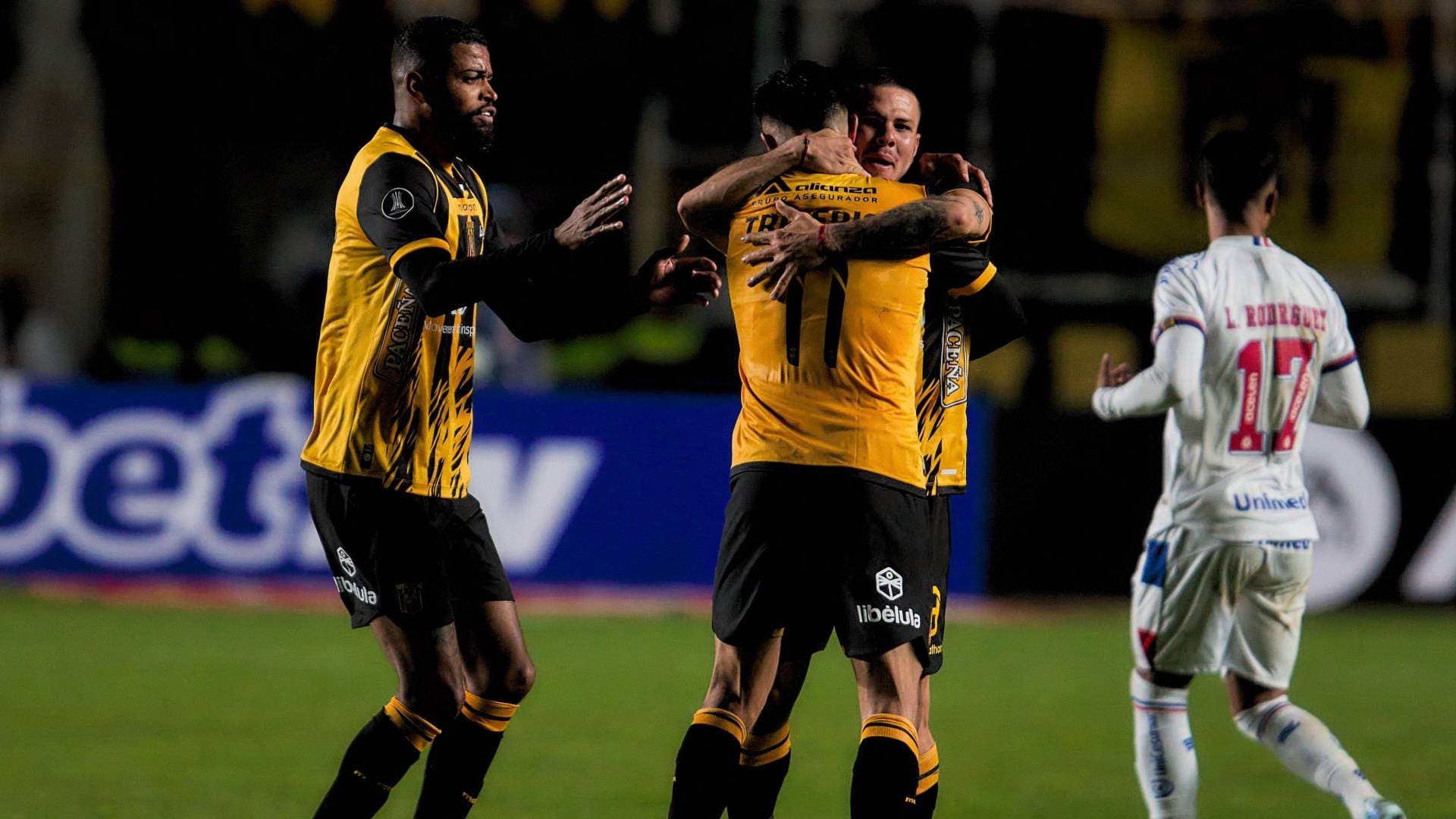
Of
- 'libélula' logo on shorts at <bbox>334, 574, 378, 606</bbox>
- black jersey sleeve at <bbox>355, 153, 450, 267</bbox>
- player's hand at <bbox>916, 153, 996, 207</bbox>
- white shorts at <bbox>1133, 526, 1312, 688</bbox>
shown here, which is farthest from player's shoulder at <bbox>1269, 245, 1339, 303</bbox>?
'libélula' logo on shorts at <bbox>334, 574, 378, 606</bbox>

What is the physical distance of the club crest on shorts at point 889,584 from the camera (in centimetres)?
462

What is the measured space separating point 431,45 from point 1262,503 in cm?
273

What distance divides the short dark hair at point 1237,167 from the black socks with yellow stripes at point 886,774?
1.93 metres

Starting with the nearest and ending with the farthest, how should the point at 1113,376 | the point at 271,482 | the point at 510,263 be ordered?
1. the point at 510,263
2. the point at 1113,376
3. the point at 271,482

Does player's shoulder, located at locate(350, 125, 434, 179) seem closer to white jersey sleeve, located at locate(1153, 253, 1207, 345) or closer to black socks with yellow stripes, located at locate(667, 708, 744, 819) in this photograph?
black socks with yellow stripes, located at locate(667, 708, 744, 819)

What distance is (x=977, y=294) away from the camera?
5273 millimetres

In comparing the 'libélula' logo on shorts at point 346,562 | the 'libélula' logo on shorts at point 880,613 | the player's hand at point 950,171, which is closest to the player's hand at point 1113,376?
the player's hand at point 950,171

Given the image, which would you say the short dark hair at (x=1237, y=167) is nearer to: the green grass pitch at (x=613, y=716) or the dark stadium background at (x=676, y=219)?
the green grass pitch at (x=613, y=716)

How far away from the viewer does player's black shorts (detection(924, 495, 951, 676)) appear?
16.9ft

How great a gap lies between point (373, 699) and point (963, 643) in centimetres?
380

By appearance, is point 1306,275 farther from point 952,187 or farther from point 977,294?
point 952,187

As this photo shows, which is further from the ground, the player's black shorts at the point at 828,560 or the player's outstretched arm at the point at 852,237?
the player's outstretched arm at the point at 852,237

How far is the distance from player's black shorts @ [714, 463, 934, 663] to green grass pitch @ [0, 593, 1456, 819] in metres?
1.79

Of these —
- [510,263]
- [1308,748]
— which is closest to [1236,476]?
[1308,748]
